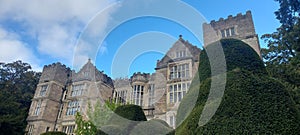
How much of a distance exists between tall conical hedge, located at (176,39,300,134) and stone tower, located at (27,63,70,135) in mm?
22559

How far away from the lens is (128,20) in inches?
289

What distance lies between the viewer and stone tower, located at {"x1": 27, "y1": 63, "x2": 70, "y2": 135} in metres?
22.7

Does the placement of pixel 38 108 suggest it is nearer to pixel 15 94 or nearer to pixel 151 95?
pixel 15 94

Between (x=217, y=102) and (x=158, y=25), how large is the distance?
4035 millimetres

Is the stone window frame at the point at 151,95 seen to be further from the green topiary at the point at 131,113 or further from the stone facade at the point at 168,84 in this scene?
the green topiary at the point at 131,113

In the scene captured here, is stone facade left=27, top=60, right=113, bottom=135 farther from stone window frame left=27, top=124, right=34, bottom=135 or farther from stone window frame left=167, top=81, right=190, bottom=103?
stone window frame left=167, top=81, right=190, bottom=103

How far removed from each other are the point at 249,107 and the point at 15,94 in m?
29.4

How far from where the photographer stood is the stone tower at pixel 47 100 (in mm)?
22672

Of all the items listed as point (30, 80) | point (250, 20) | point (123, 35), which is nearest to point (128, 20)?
point (123, 35)

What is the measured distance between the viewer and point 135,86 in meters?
22.2

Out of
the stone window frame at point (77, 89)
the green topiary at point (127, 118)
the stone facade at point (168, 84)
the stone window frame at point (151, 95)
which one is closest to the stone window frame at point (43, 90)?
the stone window frame at point (77, 89)

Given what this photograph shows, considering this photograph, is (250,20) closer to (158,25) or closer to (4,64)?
(158,25)

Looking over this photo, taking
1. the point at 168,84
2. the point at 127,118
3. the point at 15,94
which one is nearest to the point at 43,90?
the point at 15,94

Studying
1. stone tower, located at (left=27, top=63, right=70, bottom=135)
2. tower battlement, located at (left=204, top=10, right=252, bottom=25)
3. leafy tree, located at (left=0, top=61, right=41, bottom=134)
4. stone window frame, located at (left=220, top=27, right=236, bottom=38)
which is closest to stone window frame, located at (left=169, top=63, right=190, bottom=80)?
stone window frame, located at (left=220, top=27, right=236, bottom=38)
